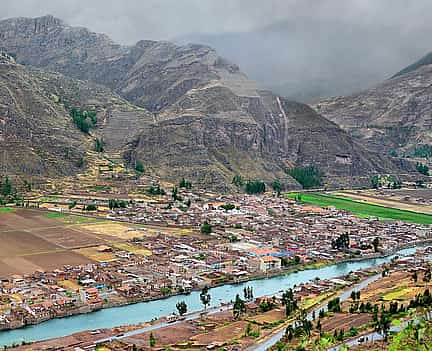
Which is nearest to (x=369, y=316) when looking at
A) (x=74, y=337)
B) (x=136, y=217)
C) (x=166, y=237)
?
(x=74, y=337)

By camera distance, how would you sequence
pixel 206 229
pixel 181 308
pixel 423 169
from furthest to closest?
pixel 423 169 < pixel 206 229 < pixel 181 308

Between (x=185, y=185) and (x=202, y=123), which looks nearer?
(x=185, y=185)

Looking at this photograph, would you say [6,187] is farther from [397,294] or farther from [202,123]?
[397,294]

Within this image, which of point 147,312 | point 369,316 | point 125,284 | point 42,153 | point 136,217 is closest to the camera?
point 369,316

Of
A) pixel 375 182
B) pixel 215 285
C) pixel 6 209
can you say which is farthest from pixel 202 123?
pixel 215 285

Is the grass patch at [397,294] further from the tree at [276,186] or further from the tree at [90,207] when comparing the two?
the tree at [276,186]

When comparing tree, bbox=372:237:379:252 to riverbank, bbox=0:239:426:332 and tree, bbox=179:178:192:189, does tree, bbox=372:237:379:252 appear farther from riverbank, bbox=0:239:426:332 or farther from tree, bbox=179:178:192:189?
tree, bbox=179:178:192:189

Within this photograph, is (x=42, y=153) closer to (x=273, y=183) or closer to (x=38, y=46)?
(x=273, y=183)
